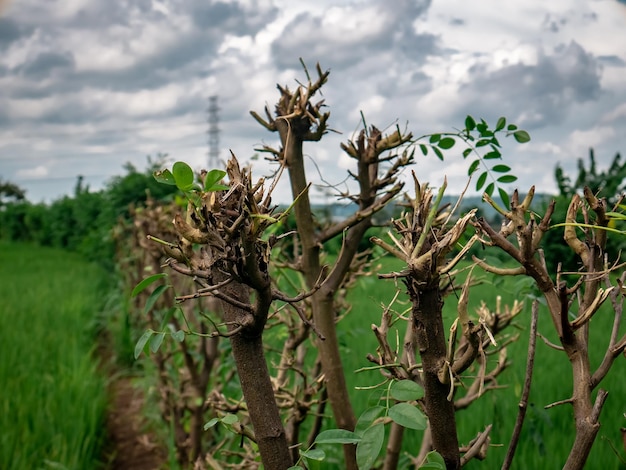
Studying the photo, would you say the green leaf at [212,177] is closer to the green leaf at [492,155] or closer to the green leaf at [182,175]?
the green leaf at [182,175]

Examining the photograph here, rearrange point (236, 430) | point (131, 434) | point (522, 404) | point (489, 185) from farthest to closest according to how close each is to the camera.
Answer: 1. point (131, 434)
2. point (489, 185)
3. point (236, 430)
4. point (522, 404)

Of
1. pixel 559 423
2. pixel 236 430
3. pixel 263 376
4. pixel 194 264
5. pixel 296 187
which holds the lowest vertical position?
pixel 559 423

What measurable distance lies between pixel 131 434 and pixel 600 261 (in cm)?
356

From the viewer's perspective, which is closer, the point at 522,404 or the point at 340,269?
the point at 522,404

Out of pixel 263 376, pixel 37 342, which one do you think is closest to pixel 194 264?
pixel 263 376

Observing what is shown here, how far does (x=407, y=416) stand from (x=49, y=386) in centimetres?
340

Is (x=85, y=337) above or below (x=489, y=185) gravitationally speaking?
below

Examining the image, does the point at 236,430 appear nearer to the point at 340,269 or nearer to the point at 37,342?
the point at 340,269

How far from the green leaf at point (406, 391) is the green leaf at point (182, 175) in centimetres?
36

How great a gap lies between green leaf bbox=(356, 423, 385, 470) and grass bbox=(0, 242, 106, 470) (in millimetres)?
2418

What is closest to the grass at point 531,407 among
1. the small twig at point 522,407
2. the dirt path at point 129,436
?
the small twig at point 522,407

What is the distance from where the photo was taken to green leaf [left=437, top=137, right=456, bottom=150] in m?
1.32

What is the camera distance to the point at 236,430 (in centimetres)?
110

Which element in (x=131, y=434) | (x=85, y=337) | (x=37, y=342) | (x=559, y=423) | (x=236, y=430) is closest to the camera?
(x=236, y=430)
